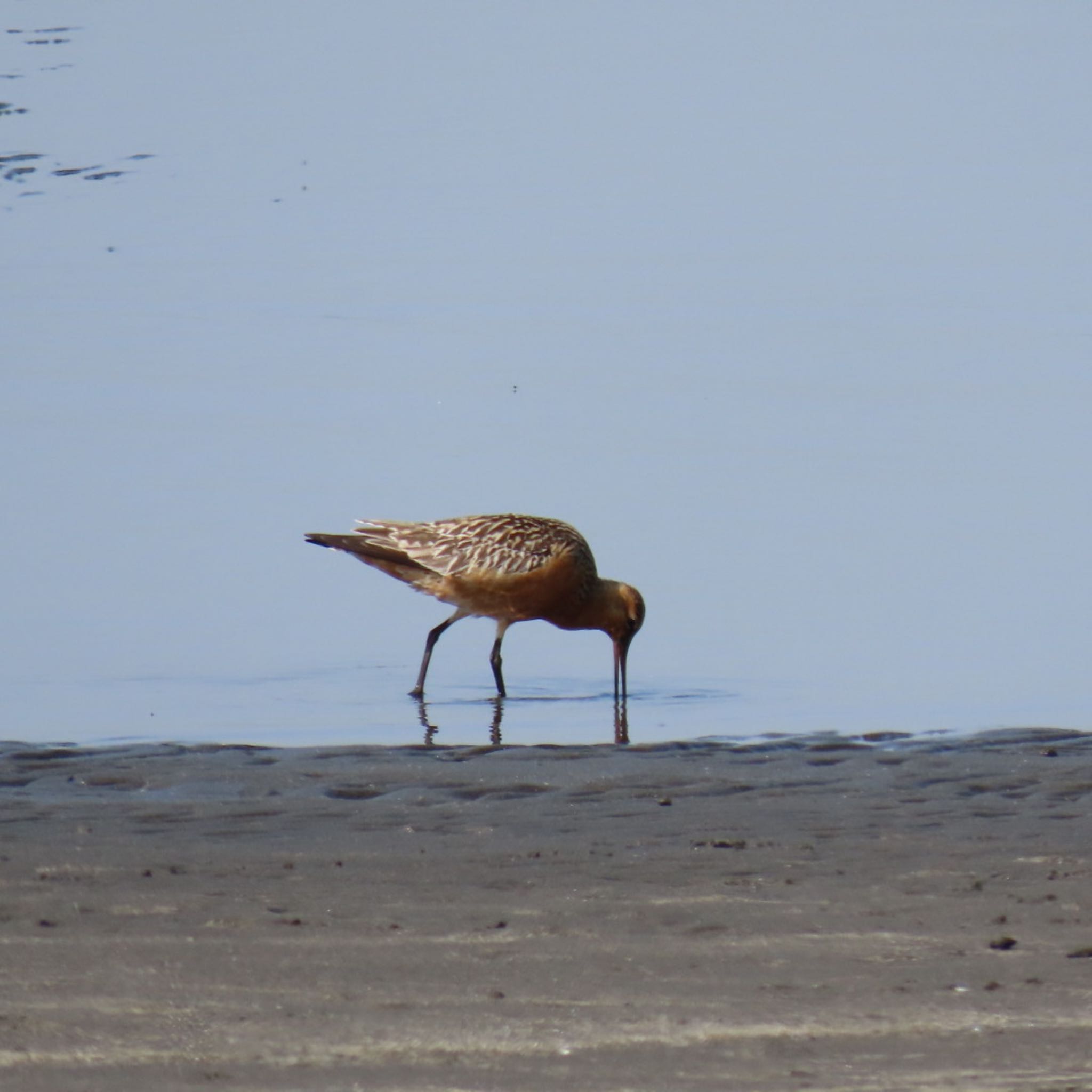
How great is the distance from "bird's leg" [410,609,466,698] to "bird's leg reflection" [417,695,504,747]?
6.2 inches

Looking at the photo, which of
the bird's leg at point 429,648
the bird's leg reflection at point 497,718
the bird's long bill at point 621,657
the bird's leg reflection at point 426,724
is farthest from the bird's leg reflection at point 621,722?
the bird's leg at point 429,648

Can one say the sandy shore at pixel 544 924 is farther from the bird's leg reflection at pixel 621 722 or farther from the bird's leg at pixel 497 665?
the bird's leg at pixel 497 665

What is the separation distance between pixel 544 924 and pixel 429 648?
6441 millimetres

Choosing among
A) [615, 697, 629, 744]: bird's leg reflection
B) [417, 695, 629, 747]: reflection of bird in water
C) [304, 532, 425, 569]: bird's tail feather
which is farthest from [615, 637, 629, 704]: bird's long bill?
[304, 532, 425, 569]: bird's tail feather

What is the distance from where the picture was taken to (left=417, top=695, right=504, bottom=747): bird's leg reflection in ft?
34.3

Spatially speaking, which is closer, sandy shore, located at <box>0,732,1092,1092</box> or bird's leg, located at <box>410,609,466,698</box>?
sandy shore, located at <box>0,732,1092,1092</box>

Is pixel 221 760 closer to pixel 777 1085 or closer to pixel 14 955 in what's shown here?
pixel 14 955

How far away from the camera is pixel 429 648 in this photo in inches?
490

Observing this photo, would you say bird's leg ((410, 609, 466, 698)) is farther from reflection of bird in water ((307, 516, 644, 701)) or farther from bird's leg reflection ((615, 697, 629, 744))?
bird's leg reflection ((615, 697, 629, 744))

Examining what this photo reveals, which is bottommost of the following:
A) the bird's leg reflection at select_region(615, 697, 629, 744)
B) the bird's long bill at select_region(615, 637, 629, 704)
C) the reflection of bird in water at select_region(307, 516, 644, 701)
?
the bird's leg reflection at select_region(615, 697, 629, 744)

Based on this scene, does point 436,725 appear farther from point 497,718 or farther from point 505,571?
point 505,571

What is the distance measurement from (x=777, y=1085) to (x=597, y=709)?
6.74m

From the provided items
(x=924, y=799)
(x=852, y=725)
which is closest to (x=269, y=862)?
(x=924, y=799)

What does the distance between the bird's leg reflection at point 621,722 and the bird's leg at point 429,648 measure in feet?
3.53
